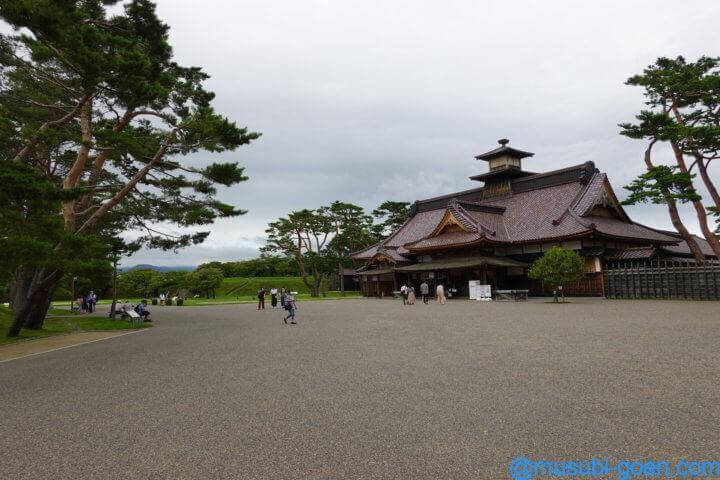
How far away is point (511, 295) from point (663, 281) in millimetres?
8001

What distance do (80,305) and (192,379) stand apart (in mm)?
28323

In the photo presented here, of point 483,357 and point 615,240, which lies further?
point 615,240

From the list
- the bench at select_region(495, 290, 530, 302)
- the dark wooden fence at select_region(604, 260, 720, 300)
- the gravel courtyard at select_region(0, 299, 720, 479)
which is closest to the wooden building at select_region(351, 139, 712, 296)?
the dark wooden fence at select_region(604, 260, 720, 300)

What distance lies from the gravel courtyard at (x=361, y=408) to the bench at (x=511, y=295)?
16.0m

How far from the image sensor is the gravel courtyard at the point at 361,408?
3.64 metres

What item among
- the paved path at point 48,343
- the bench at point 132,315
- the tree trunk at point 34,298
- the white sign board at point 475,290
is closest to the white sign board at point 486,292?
the white sign board at point 475,290

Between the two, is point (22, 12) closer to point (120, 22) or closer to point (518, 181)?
point (120, 22)

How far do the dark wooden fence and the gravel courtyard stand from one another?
14.9 metres

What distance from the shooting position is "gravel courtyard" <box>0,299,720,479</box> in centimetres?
364

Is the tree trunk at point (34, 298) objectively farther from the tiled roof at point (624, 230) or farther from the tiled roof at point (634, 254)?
the tiled roof at point (634, 254)

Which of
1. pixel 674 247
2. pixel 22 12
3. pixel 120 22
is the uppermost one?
pixel 120 22

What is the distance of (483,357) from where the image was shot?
→ 311 inches

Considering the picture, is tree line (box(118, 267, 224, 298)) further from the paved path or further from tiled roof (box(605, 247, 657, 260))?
tiled roof (box(605, 247, 657, 260))

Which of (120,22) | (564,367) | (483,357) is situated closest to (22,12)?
(120,22)
